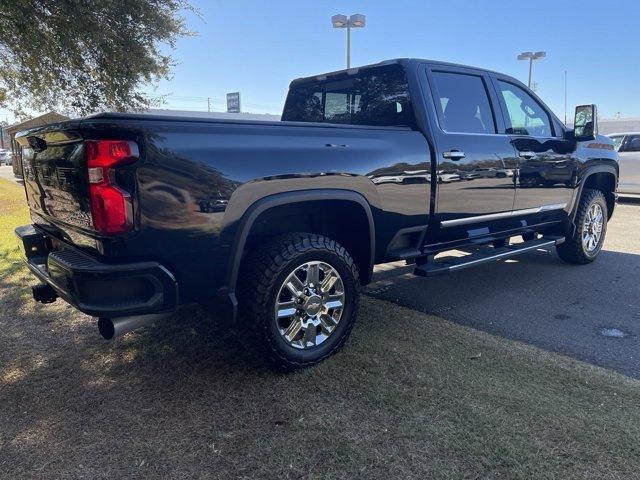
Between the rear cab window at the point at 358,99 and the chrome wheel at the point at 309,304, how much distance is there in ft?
4.66

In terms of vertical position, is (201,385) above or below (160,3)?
below

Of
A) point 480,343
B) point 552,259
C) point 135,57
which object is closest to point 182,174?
point 480,343

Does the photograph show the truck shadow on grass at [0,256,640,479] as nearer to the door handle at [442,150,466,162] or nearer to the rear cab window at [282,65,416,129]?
the door handle at [442,150,466,162]

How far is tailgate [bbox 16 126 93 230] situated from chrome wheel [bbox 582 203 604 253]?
533cm

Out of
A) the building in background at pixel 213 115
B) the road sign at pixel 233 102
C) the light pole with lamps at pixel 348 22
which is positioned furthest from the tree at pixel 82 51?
the road sign at pixel 233 102

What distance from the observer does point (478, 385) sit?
9.59ft

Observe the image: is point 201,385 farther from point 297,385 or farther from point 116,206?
point 116,206

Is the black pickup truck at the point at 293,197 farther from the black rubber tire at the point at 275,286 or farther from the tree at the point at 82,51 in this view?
the tree at the point at 82,51

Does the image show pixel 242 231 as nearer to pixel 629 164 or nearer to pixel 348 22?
pixel 629 164

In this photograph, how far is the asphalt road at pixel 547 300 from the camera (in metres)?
3.60

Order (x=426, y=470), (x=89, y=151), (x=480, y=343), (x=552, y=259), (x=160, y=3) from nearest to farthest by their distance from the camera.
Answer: (x=426, y=470), (x=89, y=151), (x=480, y=343), (x=552, y=259), (x=160, y=3)

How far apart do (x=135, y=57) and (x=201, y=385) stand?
7265 millimetres

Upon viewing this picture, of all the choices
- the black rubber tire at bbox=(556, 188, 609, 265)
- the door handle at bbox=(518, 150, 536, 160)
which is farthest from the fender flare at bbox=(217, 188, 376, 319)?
the black rubber tire at bbox=(556, 188, 609, 265)

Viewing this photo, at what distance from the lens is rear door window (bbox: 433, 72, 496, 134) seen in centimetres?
407
